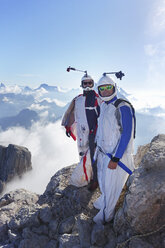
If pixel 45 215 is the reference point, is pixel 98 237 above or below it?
above

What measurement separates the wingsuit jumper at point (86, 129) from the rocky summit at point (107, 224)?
0.45m

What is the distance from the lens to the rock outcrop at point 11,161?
77.7 m

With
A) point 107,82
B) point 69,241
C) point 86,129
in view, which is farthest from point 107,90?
point 69,241

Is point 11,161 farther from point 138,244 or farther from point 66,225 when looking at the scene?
point 138,244

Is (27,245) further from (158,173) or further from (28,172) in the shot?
(28,172)

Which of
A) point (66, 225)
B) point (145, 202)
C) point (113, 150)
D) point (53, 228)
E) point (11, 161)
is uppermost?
point (113, 150)

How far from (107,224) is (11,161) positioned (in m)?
80.4

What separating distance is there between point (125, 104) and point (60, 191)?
4272 mm

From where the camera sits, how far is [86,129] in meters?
6.91

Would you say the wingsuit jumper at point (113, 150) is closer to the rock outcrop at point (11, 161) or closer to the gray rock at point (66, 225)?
the gray rock at point (66, 225)

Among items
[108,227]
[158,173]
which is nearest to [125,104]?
[158,173]

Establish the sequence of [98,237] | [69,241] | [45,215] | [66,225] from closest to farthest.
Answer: [98,237] < [69,241] < [66,225] < [45,215]

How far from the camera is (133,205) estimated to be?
3914 millimetres

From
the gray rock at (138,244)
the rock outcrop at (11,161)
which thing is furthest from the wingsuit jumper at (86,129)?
the rock outcrop at (11,161)
